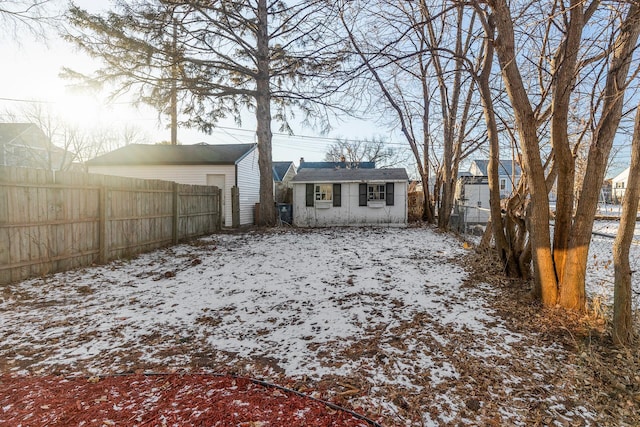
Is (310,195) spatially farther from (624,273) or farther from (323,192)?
(624,273)

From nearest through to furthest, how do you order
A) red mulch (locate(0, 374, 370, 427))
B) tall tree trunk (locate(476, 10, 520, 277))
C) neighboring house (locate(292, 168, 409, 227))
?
1. red mulch (locate(0, 374, 370, 427))
2. tall tree trunk (locate(476, 10, 520, 277))
3. neighboring house (locate(292, 168, 409, 227))

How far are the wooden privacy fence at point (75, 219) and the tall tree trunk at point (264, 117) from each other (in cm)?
444

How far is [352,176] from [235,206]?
5302 millimetres

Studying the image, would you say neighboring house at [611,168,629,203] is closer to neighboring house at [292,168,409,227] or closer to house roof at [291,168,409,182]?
house roof at [291,168,409,182]

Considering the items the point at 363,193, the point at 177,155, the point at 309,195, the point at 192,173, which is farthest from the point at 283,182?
the point at 363,193

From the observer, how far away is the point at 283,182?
2241 centimetres

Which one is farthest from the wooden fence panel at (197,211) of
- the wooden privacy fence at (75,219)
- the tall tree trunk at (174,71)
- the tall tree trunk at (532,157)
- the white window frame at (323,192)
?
the tall tree trunk at (532,157)

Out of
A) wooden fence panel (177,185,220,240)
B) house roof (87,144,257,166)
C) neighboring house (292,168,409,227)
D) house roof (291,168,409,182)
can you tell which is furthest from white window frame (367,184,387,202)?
wooden fence panel (177,185,220,240)

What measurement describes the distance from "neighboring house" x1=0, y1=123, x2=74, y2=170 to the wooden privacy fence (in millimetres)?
18186

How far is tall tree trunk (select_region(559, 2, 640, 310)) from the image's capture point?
10.0ft

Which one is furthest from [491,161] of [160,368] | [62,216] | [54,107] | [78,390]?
[54,107]

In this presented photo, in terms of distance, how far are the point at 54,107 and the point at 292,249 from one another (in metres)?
23.1

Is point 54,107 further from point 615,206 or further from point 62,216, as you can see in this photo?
point 615,206

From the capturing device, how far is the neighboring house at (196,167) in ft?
42.9
